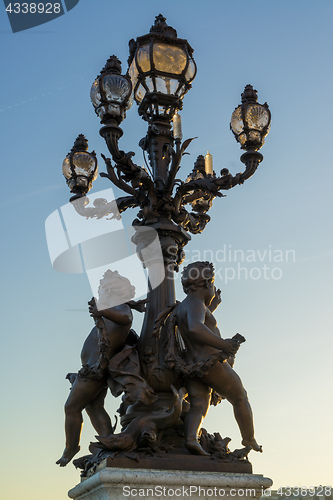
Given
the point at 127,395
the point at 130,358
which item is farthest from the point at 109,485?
the point at 130,358

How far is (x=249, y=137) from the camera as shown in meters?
6.44

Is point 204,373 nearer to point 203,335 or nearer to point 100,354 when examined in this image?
→ point 203,335

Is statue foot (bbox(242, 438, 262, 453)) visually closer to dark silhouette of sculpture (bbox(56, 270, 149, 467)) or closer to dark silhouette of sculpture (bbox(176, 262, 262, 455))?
dark silhouette of sculpture (bbox(176, 262, 262, 455))

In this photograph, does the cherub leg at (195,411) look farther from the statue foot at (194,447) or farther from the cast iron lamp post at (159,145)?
the cast iron lamp post at (159,145)

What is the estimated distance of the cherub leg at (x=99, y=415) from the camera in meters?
5.56

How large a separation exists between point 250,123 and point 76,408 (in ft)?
11.3

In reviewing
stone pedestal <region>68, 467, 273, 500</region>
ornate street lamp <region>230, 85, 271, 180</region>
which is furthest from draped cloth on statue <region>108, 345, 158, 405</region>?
ornate street lamp <region>230, 85, 271, 180</region>

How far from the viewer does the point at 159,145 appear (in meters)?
6.62

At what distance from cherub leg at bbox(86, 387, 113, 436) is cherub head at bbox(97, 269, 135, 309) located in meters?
0.85

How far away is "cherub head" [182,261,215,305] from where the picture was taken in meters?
5.54

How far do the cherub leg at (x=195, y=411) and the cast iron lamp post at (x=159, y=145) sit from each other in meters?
0.53

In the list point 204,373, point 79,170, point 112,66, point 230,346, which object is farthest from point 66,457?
point 112,66

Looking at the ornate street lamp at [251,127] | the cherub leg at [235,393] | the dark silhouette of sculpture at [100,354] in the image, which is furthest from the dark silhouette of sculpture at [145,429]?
the ornate street lamp at [251,127]

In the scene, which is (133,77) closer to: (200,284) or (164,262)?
(164,262)
